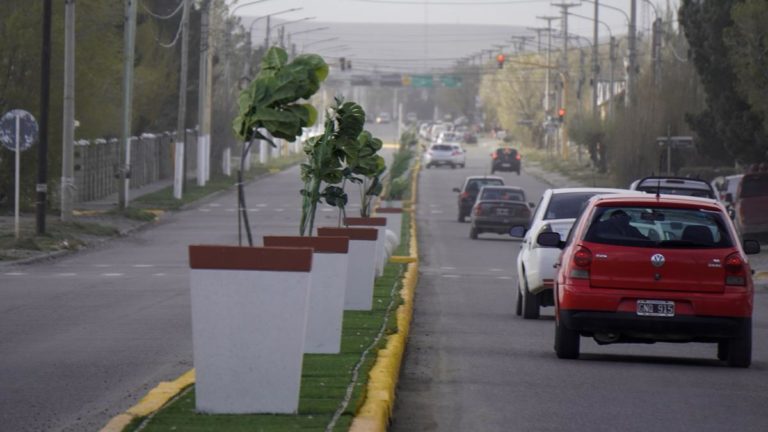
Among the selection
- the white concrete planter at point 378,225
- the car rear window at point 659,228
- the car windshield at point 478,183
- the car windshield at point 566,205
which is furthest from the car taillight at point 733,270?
the car windshield at point 478,183

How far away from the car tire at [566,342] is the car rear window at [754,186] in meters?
22.2

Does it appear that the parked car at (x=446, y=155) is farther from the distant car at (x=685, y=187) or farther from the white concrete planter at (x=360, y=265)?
A: the white concrete planter at (x=360, y=265)

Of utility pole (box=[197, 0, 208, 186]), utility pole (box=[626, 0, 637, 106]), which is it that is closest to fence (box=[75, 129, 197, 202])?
utility pole (box=[197, 0, 208, 186])

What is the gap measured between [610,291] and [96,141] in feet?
136

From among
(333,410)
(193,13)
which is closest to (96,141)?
(193,13)

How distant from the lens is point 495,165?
299ft

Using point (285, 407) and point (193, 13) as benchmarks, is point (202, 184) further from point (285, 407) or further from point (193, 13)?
point (285, 407)

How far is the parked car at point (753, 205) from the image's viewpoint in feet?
117

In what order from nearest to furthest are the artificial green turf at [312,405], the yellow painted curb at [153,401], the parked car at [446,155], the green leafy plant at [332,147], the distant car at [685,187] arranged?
the artificial green turf at [312,405]
the yellow painted curb at [153,401]
the green leafy plant at [332,147]
the distant car at [685,187]
the parked car at [446,155]

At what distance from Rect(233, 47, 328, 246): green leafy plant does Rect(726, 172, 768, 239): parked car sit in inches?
994

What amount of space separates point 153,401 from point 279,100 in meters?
2.48

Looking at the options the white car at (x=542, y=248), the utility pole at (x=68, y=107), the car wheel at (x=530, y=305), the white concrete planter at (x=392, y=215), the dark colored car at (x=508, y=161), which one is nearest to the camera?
the white car at (x=542, y=248)

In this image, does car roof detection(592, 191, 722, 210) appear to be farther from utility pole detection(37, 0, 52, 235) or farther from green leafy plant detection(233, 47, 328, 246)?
utility pole detection(37, 0, 52, 235)

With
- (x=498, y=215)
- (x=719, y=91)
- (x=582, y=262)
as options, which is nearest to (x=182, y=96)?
(x=498, y=215)
